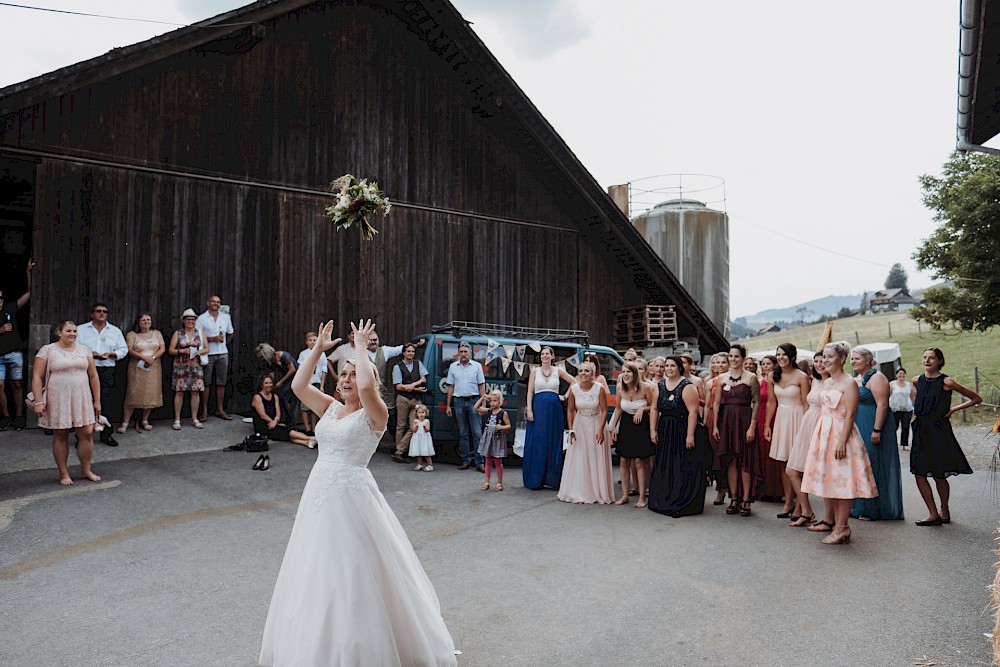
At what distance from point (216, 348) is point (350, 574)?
374 inches

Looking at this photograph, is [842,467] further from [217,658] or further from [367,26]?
[367,26]

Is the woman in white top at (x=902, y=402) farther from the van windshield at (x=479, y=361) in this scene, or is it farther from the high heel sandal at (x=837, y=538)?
the high heel sandal at (x=837, y=538)

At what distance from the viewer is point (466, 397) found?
36.0 feet

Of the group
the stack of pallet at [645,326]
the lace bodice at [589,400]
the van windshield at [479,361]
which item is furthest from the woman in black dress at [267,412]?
the stack of pallet at [645,326]

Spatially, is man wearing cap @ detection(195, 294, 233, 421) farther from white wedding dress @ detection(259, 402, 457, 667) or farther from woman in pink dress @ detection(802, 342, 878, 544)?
woman in pink dress @ detection(802, 342, 878, 544)

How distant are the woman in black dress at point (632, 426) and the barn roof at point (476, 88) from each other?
28.9 ft

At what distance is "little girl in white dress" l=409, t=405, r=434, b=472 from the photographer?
10.5m

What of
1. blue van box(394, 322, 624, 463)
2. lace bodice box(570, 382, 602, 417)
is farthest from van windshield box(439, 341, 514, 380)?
lace bodice box(570, 382, 602, 417)

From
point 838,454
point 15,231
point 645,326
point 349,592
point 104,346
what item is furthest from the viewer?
point 645,326

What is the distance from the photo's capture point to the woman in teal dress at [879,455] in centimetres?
777

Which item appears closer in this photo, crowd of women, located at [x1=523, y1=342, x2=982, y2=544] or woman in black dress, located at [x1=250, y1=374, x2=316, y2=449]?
crowd of women, located at [x1=523, y1=342, x2=982, y2=544]

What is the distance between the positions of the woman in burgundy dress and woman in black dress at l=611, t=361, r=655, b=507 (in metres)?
0.88

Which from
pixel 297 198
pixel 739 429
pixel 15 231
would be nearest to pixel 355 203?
pixel 739 429

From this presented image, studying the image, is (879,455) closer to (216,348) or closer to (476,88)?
(216,348)
